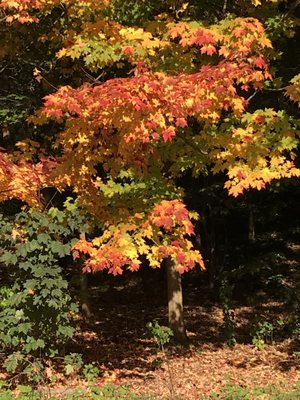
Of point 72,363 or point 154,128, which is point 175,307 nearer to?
point 72,363

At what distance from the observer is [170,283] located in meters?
10.2

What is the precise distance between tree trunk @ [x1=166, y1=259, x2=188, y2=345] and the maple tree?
Result: 10.1 feet

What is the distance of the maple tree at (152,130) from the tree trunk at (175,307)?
10.1 feet

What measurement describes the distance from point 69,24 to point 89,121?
10.4ft

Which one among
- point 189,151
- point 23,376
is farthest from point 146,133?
point 23,376

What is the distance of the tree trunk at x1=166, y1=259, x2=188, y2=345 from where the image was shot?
10086mm

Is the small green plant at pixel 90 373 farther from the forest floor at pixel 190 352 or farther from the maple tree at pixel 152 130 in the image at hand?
the maple tree at pixel 152 130

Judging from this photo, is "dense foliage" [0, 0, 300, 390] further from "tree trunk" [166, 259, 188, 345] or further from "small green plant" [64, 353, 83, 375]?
"tree trunk" [166, 259, 188, 345]

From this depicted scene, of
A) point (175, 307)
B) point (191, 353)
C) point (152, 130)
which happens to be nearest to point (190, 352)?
point (191, 353)

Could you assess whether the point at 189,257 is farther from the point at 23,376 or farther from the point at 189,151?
the point at 23,376

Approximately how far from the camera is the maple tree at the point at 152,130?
5.86 metres

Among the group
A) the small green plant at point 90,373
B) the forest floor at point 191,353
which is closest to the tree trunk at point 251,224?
the forest floor at point 191,353

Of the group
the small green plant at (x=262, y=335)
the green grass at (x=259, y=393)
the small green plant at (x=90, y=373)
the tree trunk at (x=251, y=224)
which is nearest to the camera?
the green grass at (x=259, y=393)

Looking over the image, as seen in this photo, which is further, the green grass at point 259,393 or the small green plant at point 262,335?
the small green plant at point 262,335
